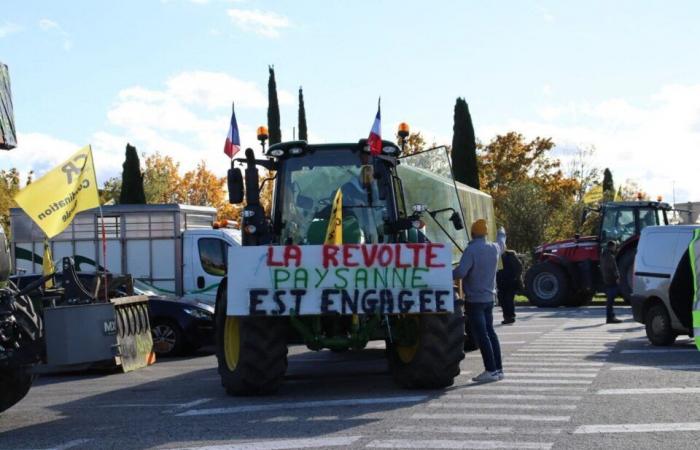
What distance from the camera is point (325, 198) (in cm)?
1280

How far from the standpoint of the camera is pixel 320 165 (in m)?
13.0

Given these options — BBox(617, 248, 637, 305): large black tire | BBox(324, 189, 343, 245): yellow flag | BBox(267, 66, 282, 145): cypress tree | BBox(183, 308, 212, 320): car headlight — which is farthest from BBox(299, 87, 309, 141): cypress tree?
BBox(324, 189, 343, 245): yellow flag

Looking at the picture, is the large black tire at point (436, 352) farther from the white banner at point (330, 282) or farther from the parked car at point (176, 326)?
the parked car at point (176, 326)

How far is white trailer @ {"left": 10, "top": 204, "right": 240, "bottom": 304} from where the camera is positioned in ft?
68.1

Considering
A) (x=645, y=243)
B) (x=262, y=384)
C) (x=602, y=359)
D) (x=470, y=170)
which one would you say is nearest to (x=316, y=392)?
(x=262, y=384)

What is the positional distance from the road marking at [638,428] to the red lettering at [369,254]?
314 cm

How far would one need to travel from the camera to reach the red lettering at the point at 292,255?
1129 cm

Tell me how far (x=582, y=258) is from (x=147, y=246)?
13686 millimetres

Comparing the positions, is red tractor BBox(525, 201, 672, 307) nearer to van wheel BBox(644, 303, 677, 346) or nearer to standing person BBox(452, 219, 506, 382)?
van wheel BBox(644, 303, 677, 346)

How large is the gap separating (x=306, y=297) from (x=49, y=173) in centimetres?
376

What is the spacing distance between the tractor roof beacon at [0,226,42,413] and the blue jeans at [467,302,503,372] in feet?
16.9

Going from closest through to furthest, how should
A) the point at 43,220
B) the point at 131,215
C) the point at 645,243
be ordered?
the point at 43,220 → the point at 645,243 → the point at 131,215

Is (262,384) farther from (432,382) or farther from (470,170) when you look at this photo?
(470,170)

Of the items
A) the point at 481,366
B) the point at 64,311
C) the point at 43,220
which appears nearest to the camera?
→ the point at 64,311
